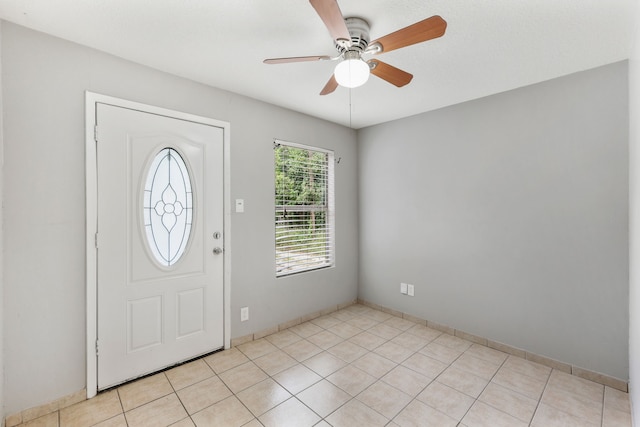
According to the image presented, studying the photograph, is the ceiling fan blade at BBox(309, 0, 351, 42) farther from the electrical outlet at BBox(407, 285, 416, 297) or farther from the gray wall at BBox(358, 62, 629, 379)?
the electrical outlet at BBox(407, 285, 416, 297)

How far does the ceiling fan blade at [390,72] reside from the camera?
1.74 metres

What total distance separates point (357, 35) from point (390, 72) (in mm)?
290

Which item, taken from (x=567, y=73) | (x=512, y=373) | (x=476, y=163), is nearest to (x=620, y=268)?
(x=512, y=373)

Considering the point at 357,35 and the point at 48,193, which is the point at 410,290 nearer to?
the point at 357,35

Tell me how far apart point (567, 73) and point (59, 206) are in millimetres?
3751

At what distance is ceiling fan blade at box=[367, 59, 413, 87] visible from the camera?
68.4 inches

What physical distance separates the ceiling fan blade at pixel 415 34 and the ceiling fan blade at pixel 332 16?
8.0 inches

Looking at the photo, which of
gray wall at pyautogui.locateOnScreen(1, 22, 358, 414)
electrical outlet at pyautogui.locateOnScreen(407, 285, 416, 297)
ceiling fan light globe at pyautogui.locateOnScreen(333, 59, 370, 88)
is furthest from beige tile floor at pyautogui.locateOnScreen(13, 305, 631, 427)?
ceiling fan light globe at pyautogui.locateOnScreen(333, 59, 370, 88)

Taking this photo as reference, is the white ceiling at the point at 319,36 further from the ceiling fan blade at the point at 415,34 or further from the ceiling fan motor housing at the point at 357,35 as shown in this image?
the ceiling fan blade at the point at 415,34

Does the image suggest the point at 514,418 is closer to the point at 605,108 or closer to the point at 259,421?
the point at 259,421

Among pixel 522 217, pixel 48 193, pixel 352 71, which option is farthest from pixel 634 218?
pixel 48 193

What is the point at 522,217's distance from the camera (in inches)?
101

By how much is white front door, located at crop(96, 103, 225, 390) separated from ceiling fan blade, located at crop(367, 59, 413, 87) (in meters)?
1.50

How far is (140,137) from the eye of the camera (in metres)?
2.20
